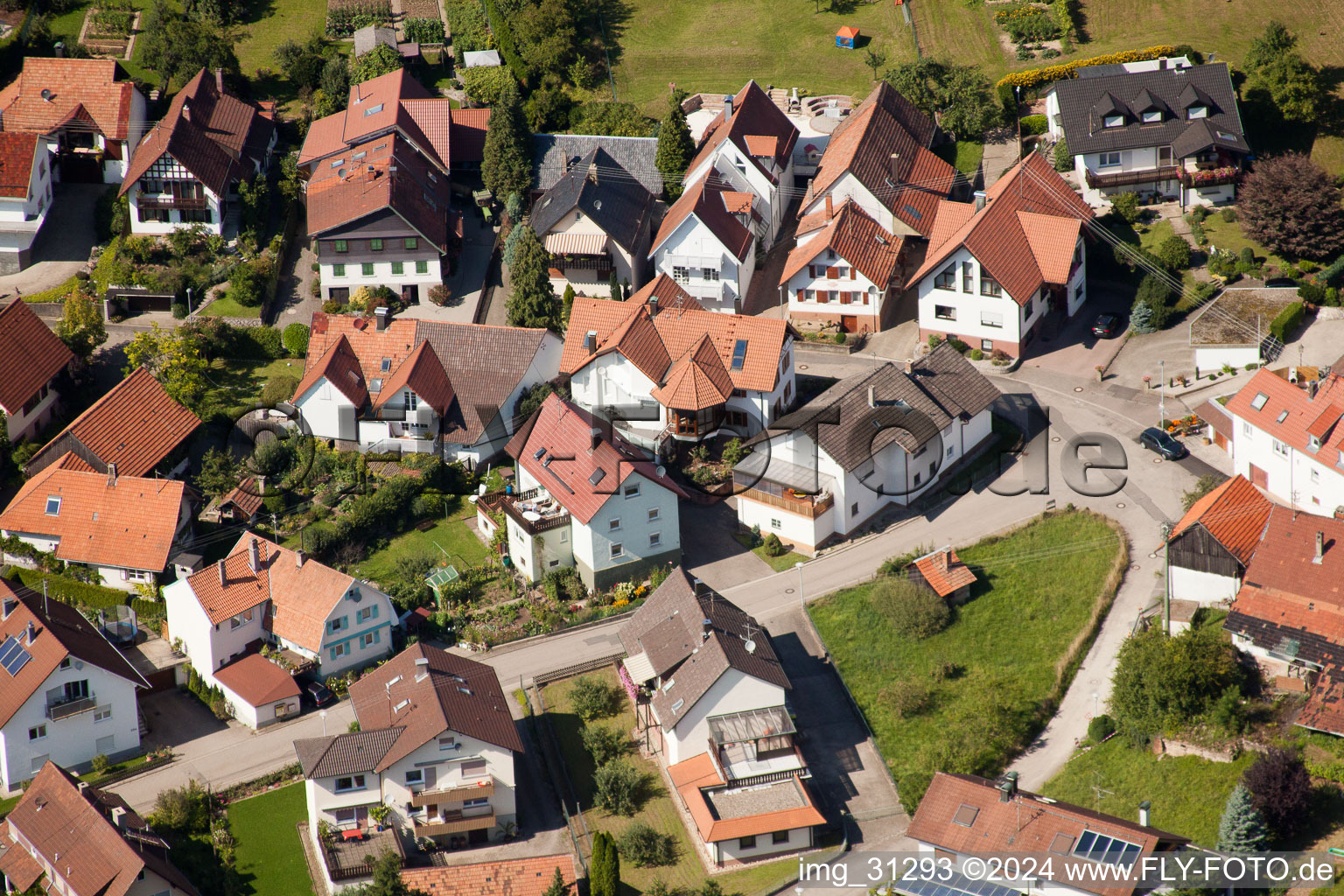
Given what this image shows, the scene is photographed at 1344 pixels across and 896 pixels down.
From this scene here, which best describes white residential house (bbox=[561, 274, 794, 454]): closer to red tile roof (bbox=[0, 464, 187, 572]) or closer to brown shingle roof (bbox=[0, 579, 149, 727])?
red tile roof (bbox=[0, 464, 187, 572])

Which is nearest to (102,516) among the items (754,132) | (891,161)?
(754,132)

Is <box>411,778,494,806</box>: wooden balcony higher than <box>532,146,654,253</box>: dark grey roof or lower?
lower

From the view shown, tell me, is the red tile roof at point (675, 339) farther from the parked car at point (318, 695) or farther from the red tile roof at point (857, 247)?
the parked car at point (318, 695)

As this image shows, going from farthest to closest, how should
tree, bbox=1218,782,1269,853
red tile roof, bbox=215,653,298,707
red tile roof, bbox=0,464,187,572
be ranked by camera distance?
red tile roof, bbox=0,464,187,572 → red tile roof, bbox=215,653,298,707 → tree, bbox=1218,782,1269,853

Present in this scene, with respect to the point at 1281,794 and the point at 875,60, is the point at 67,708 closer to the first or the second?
the point at 1281,794

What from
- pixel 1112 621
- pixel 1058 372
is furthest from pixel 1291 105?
pixel 1112 621

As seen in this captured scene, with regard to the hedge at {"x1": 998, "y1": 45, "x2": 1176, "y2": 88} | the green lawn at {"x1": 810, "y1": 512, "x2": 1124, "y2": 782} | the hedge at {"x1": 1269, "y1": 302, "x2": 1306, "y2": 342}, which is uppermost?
the hedge at {"x1": 998, "y1": 45, "x2": 1176, "y2": 88}

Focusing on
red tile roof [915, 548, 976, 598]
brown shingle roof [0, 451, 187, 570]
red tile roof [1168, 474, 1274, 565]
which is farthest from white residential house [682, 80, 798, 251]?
brown shingle roof [0, 451, 187, 570]

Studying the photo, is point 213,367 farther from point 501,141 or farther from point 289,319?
point 501,141
